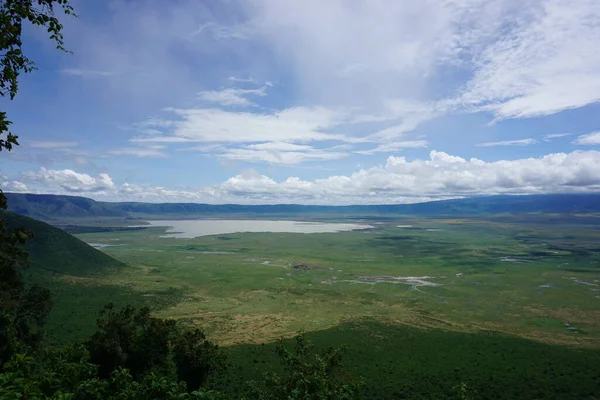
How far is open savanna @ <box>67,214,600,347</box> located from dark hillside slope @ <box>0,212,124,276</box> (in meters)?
8.74

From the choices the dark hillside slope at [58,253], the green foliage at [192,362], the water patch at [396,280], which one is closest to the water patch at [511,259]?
the water patch at [396,280]

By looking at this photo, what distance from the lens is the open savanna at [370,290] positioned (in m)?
71.7

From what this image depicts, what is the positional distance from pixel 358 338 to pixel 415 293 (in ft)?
141

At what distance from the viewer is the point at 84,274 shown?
108 m

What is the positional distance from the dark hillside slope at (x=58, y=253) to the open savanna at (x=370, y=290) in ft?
28.7

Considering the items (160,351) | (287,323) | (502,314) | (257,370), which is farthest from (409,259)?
(160,351)

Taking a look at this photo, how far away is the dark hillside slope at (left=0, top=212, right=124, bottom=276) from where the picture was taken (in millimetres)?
107438

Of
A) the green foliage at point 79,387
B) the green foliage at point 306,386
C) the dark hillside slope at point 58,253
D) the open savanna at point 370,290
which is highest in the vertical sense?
the green foliage at point 79,387

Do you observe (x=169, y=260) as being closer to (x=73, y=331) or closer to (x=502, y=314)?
(x=73, y=331)

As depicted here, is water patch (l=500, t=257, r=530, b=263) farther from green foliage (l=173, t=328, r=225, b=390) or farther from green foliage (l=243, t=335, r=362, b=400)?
green foliage (l=243, t=335, r=362, b=400)

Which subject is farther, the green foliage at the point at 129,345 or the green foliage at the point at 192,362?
the green foliage at the point at 192,362

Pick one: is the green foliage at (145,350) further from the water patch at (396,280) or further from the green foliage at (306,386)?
the water patch at (396,280)

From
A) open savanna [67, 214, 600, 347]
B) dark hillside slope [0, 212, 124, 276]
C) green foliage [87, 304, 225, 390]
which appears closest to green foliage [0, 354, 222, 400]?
green foliage [87, 304, 225, 390]

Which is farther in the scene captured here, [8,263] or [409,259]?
[409,259]
